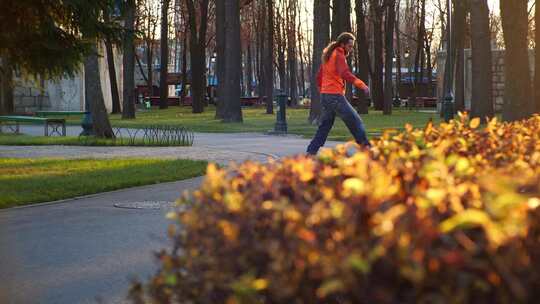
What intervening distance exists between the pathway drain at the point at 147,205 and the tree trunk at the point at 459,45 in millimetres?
38066

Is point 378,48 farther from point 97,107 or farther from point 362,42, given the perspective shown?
point 97,107

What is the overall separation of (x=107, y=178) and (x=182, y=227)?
11577 millimetres

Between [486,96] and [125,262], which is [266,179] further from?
[486,96]

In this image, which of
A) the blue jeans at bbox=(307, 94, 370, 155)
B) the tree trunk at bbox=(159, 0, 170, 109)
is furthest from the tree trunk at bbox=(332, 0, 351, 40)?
the blue jeans at bbox=(307, 94, 370, 155)

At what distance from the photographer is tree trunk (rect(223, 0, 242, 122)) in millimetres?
39719

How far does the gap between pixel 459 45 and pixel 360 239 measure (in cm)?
4831

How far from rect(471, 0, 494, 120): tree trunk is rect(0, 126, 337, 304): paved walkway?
17427 millimetres

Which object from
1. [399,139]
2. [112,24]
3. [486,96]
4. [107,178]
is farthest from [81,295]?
[486,96]

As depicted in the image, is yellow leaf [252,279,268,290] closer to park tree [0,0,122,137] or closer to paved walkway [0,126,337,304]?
paved walkway [0,126,337,304]

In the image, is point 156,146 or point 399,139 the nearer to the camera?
point 399,139

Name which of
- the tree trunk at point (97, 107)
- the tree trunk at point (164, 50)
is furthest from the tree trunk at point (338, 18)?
the tree trunk at point (97, 107)

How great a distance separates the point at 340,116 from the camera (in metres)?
16.3

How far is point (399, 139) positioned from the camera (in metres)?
5.35

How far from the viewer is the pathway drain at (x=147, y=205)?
1182 cm
